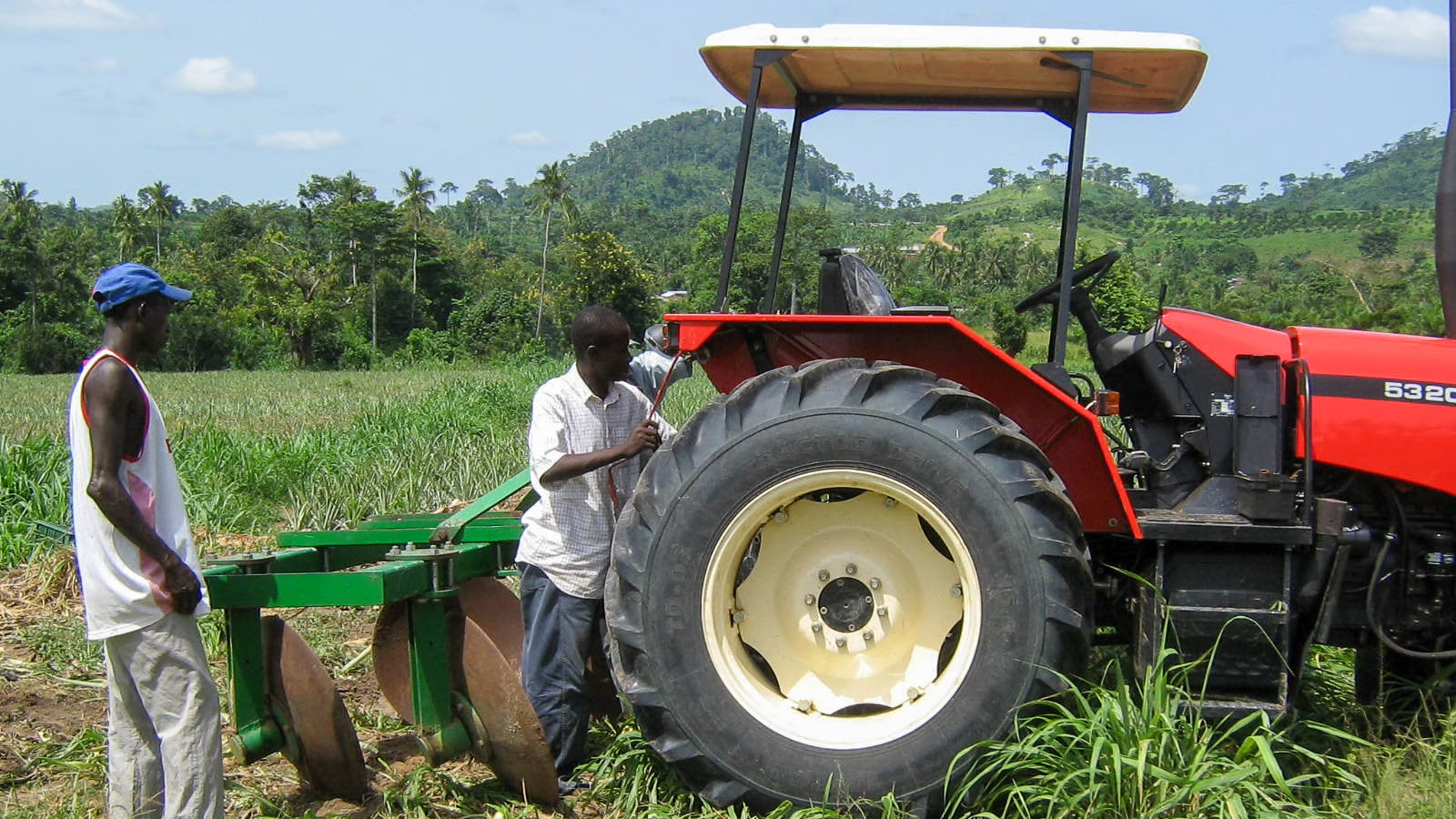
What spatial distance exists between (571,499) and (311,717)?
968mm

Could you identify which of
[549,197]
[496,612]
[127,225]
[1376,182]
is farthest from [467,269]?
[1376,182]

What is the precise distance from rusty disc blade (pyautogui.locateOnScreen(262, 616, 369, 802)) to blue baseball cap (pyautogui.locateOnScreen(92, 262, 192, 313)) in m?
1.06

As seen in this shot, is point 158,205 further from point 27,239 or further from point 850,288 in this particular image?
point 850,288

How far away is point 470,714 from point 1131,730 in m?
1.88

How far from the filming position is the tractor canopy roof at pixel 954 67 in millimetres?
3262

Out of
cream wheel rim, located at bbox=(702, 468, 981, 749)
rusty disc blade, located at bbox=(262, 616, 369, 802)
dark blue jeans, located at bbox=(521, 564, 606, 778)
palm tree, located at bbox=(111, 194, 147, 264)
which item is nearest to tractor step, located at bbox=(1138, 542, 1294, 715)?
cream wheel rim, located at bbox=(702, 468, 981, 749)

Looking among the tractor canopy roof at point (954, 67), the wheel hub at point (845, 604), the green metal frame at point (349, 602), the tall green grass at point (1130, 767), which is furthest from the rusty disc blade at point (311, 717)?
the tractor canopy roof at point (954, 67)

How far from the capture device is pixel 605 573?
363 centimetres

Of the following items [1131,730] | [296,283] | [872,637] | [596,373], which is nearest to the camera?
[1131,730]

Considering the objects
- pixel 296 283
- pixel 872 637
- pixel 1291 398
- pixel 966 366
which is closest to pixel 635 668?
pixel 872 637

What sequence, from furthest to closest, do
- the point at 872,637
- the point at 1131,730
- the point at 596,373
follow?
the point at 596,373
the point at 872,637
the point at 1131,730

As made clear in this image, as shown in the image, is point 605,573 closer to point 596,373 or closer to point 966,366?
Answer: point 596,373

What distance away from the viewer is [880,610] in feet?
10.7

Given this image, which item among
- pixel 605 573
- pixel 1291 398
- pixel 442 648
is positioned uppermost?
pixel 1291 398
